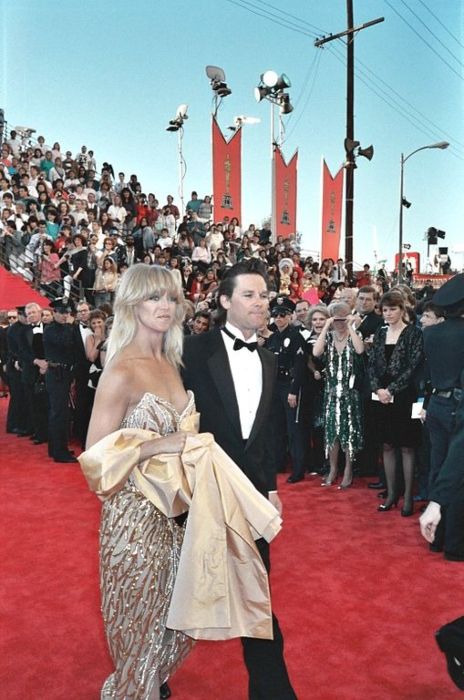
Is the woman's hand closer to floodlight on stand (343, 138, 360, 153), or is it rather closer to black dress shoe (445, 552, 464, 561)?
black dress shoe (445, 552, 464, 561)

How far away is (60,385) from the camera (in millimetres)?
7684

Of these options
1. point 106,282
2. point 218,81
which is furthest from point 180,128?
point 106,282

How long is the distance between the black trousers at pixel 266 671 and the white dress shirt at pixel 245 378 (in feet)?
2.72

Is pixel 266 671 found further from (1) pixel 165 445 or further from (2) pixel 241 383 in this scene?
(2) pixel 241 383

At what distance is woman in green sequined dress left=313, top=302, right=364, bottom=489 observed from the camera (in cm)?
620

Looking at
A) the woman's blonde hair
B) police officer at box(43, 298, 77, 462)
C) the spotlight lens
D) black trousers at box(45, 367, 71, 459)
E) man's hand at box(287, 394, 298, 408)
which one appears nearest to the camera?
the woman's blonde hair

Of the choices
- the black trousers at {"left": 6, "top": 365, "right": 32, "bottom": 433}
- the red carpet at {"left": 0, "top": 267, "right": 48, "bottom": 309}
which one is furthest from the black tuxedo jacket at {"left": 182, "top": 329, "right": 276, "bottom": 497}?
the red carpet at {"left": 0, "top": 267, "right": 48, "bottom": 309}

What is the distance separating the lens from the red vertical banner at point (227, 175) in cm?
1789

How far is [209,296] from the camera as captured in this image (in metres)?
9.34

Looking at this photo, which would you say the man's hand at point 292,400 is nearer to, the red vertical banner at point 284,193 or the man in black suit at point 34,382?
the man in black suit at point 34,382

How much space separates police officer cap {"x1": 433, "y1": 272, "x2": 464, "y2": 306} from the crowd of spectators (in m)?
1.27

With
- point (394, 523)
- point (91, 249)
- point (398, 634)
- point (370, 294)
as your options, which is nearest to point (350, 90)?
point (91, 249)

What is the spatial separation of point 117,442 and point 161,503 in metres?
0.29

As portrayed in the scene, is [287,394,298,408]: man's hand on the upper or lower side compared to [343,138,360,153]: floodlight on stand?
lower
